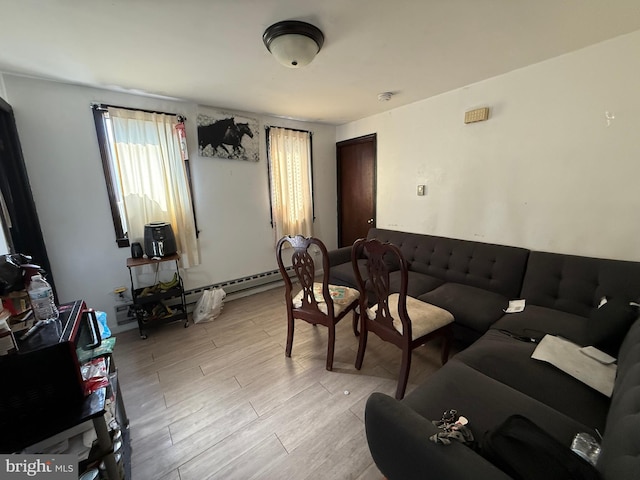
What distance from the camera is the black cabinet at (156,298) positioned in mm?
2412

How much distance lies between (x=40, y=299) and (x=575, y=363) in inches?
95.0

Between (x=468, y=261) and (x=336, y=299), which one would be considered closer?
(x=336, y=299)

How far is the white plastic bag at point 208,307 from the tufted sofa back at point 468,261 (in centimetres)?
225

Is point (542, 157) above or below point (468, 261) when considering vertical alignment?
above

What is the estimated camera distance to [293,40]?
145cm

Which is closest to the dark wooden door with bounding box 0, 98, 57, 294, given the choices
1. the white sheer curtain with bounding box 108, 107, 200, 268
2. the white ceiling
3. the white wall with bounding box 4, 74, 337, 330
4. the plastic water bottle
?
the white wall with bounding box 4, 74, 337, 330

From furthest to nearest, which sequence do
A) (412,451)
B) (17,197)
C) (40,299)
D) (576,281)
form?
1. (17,197)
2. (576,281)
3. (40,299)
4. (412,451)

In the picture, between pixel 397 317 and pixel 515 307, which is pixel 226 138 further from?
pixel 515 307

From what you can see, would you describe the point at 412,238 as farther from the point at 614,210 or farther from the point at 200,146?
the point at 200,146

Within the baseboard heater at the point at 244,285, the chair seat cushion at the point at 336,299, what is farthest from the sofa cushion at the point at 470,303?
the baseboard heater at the point at 244,285

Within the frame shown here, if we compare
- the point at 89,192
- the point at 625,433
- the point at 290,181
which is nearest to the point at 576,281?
the point at 625,433

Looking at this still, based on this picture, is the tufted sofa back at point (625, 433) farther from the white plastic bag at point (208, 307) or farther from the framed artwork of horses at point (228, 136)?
the framed artwork of horses at point (228, 136)

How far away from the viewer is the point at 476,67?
203cm

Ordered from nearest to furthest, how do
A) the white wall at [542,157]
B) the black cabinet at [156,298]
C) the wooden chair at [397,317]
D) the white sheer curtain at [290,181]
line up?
1. the wooden chair at [397,317]
2. the white wall at [542,157]
3. the black cabinet at [156,298]
4. the white sheer curtain at [290,181]
